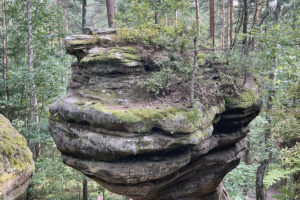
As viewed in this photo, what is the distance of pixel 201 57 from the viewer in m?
7.27

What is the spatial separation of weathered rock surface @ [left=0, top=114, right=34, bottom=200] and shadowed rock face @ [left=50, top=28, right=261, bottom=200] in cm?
88

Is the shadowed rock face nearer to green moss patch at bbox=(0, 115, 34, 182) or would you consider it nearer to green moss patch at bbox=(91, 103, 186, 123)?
green moss patch at bbox=(91, 103, 186, 123)

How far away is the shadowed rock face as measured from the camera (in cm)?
499

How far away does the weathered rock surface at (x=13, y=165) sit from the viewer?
4261 millimetres

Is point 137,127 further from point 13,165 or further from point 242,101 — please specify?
point 242,101

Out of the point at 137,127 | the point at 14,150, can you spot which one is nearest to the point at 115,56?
the point at 137,127

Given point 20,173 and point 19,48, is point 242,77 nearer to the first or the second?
point 20,173

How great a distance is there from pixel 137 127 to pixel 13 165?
2.77 metres

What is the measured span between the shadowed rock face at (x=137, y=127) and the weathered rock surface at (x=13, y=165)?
2.88ft

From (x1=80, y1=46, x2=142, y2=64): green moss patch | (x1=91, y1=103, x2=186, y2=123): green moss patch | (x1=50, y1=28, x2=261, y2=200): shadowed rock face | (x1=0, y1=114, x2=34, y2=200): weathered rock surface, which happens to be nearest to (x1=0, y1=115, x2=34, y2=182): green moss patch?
(x1=0, y1=114, x2=34, y2=200): weathered rock surface

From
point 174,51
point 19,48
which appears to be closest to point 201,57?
point 174,51

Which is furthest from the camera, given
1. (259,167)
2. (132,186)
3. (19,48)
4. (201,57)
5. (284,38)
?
(19,48)

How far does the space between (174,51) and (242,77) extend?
2772mm

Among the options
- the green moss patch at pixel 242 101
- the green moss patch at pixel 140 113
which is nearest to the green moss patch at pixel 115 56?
the green moss patch at pixel 140 113
